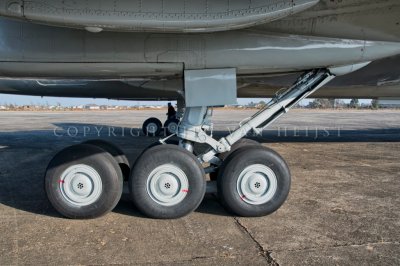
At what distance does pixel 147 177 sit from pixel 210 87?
1257 millimetres

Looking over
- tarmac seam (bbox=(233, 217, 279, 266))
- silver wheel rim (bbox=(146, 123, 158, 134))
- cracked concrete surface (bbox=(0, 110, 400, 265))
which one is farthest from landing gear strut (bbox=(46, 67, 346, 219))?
silver wheel rim (bbox=(146, 123, 158, 134))

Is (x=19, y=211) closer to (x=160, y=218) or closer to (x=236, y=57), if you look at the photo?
(x=160, y=218)

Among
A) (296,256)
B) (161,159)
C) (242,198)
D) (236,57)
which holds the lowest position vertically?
(296,256)

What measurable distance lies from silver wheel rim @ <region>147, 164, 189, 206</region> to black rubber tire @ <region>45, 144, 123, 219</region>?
1.27 feet

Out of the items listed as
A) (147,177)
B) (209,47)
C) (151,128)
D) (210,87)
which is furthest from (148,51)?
(151,128)

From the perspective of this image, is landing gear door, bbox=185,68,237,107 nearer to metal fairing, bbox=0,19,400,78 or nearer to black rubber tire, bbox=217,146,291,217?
metal fairing, bbox=0,19,400,78

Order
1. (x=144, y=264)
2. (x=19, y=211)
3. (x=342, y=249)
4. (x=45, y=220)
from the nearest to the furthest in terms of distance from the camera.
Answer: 1. (x=144, y=264)
2. (x=342, y=249)
3. (x=45, y=220)
4. (x=19, y=211)

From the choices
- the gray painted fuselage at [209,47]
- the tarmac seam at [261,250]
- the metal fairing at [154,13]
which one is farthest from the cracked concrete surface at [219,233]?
the metal fairing at [154,13]

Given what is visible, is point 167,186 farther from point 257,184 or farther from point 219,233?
point 257,184

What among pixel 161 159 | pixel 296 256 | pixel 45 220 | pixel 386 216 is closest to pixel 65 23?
pixel 161 159

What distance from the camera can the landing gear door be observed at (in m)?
4.37

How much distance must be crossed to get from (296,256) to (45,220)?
267 centimetres

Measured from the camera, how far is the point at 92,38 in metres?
4.30

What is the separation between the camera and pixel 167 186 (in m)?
4.14
